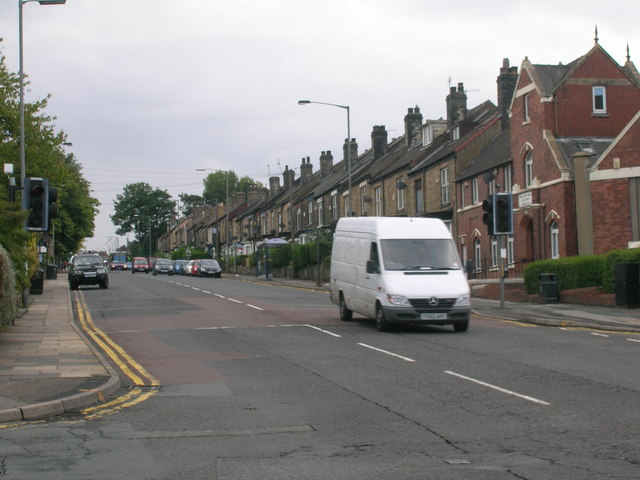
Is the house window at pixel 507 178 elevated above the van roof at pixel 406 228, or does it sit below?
above

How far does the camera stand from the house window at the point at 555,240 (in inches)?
1399

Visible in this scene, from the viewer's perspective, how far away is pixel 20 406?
8953 millimetres

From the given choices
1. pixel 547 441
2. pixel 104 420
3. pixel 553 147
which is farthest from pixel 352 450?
pixel 553 147

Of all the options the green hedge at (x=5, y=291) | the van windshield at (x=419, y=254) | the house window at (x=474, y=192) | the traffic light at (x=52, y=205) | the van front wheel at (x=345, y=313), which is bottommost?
the van front wheel at (x=345, y=313)

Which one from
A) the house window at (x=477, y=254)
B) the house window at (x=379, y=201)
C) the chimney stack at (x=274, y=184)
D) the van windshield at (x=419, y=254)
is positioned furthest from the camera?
the chimney stack at (x=274, y=184)

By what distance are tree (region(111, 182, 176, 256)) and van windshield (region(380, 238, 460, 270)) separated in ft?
427

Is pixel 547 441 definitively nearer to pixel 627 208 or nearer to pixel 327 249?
pixel 627 208

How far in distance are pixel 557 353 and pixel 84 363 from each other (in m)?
8.06

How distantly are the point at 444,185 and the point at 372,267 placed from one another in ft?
95.8

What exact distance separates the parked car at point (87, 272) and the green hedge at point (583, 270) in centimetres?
2151

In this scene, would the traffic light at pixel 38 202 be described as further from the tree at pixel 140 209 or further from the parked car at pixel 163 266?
the tree at pixel 140 209

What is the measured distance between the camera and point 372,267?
18188 mm

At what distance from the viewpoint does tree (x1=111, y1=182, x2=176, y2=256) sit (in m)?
147

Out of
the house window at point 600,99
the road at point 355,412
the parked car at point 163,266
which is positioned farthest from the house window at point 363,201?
the road at point 355,412
